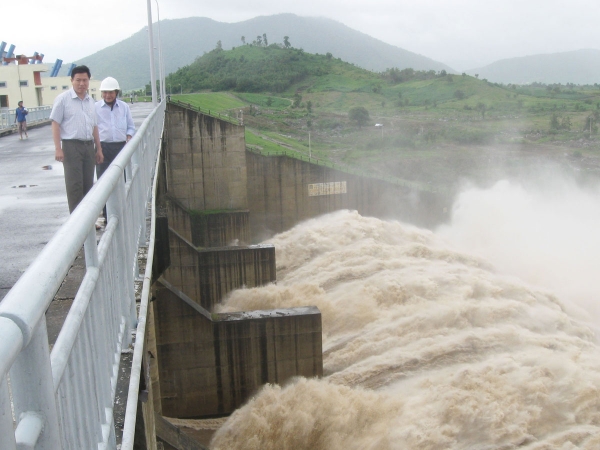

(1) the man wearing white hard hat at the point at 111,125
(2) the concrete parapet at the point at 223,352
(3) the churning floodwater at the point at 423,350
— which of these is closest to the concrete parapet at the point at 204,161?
(3) the churning floodwater at the point at 423,350

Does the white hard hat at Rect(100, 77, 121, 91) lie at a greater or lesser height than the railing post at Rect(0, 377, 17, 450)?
greater

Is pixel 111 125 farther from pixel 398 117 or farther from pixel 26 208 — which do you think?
pixel 398 117

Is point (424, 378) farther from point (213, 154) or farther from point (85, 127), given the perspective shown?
point (213, 154)

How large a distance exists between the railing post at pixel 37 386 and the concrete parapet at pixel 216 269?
1890cm

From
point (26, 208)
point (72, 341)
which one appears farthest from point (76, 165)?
point (72, 341)

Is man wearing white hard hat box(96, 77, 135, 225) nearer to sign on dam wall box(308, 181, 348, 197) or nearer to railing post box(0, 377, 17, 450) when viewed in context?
railing post box(0, 377, 17, 450)

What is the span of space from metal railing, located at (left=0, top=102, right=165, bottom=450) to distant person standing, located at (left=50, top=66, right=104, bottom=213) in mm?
2678

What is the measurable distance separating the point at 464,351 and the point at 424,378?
1528 millimetres

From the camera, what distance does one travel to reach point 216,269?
68.7ft

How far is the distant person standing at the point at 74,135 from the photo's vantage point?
22.1 feet

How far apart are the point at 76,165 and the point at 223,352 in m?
9.42

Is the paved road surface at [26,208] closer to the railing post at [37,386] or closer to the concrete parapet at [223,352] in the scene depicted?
the railing post at [37,386]

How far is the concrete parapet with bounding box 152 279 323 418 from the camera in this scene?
50.3ft

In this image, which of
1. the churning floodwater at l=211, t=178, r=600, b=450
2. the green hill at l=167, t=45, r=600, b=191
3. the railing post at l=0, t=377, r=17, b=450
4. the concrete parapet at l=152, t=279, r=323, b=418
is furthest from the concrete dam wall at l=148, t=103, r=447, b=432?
the railing post at l=0, t=377, r=17, b=450
